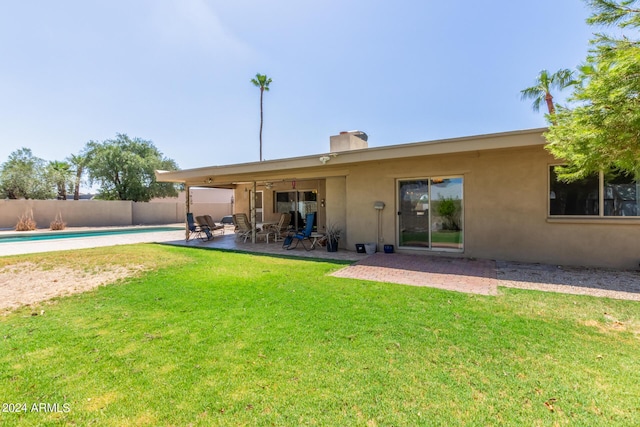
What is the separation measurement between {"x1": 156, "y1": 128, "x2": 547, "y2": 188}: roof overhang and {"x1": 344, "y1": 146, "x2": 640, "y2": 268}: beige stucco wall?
37.7 inches

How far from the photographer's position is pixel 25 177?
2228 centimetres

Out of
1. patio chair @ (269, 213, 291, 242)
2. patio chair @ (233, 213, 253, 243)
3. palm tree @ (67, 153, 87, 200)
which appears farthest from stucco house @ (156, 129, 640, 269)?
palm tree @ (67, 153, 87, 200)

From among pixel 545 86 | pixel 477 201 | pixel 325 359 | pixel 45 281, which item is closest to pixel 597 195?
pixel 477 201

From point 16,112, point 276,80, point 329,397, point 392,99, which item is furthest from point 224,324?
point 276,80

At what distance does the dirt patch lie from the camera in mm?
4855

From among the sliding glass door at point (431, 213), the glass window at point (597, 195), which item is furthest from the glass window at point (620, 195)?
the sliding glass door at point (431, 213)

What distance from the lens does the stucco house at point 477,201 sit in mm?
6613

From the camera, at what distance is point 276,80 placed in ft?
88.6

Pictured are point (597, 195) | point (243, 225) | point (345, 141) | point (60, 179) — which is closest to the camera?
point (597, 195)

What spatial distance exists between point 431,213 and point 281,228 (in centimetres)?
636

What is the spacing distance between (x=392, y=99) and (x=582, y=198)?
11.0 metres

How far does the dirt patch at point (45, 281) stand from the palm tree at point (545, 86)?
2117 cm

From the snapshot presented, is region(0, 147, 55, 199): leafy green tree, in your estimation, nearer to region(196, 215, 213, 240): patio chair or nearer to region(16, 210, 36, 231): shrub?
region(16, 210, 36, 231): shrub

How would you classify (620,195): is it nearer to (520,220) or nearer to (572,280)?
(520,220)
